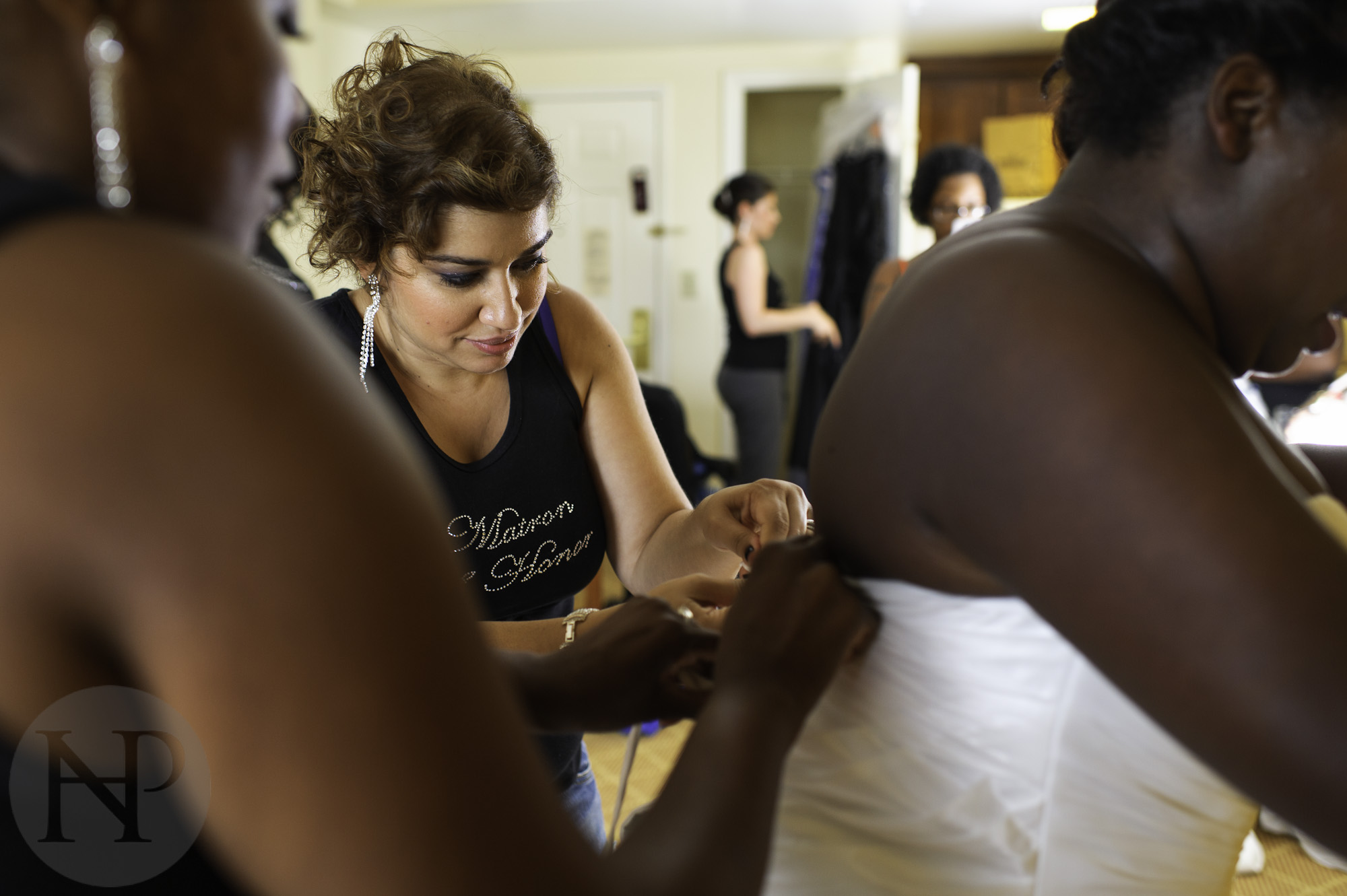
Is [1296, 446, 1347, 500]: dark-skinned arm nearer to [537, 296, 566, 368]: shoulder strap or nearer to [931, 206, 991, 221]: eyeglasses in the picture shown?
[537, 296, 566, 368]: shoulder strap

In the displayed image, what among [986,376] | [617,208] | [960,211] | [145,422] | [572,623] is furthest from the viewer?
[617,208]

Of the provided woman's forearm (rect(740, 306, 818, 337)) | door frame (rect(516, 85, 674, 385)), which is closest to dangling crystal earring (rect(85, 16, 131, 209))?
woman's forearm (rect(740, 306, 818, 337))

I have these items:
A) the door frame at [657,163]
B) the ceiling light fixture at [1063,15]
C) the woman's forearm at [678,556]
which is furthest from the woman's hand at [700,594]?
the door frame at [657,163]

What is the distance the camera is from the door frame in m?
5.97

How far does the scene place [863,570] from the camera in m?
0.79

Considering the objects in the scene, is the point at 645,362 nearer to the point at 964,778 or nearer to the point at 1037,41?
the point at 1037,41

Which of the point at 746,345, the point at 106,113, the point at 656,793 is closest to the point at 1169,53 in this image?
the point at 106,113

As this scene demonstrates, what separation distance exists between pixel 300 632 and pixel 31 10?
0.28 m

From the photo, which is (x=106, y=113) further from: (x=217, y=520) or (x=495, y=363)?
(x=495, y=363)

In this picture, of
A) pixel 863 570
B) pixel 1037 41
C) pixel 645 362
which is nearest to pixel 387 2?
pixel 645 362

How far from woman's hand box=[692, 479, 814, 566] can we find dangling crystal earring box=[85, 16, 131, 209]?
90 cm

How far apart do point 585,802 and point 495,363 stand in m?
0.64

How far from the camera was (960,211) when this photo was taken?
3.28m

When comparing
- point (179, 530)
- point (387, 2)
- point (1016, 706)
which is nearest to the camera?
point (179, 530)
